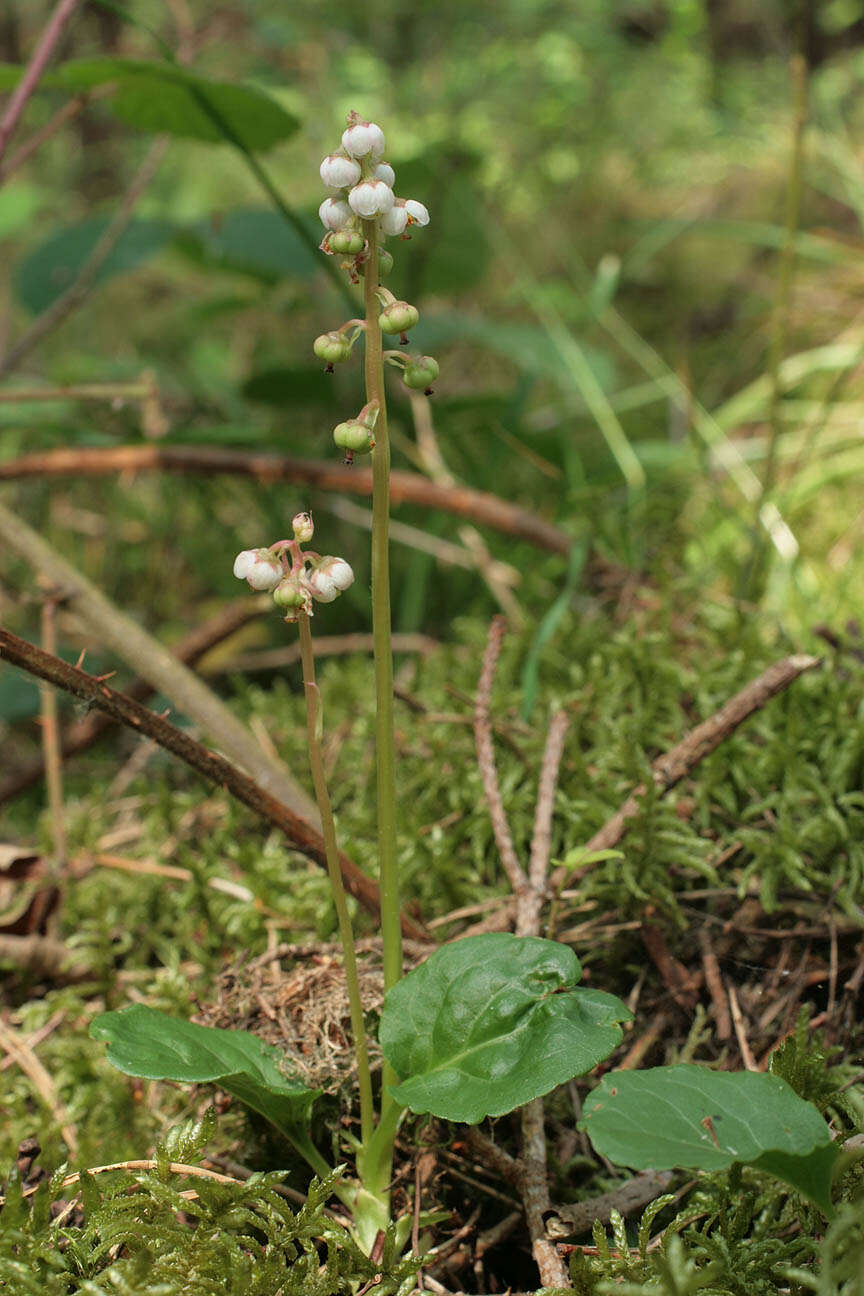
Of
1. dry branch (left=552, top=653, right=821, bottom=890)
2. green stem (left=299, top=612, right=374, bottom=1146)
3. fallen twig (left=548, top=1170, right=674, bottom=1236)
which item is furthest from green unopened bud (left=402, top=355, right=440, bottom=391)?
fallen twig (left=548, top=1170, right=674, bottom=1236)

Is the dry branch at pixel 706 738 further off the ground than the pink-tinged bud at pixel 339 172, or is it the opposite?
the pink-tinged bud at pixel 339 172

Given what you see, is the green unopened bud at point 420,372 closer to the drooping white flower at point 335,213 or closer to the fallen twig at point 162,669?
the drooping white flower at point 335,213

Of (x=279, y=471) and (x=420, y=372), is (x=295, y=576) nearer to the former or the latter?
(x=420, y=372)

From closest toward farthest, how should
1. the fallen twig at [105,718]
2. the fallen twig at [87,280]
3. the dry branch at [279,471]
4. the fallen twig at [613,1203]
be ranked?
the fallen twig at [613,1203], the fallen twig at [105,718], the dry branch at [279,471], the fallen twig at [87,280]

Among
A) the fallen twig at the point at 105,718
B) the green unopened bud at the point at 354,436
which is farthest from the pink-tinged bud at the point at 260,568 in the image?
the fallen twig at the point at 105,718

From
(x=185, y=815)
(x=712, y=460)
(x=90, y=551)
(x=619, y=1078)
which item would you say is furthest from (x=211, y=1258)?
(x=90, y=551)

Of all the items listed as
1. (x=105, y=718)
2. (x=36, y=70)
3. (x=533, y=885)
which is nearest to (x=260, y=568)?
(x=533, y=885)

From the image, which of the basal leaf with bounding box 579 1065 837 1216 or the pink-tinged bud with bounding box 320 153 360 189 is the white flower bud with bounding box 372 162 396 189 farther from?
the basal leaf with bounding box 579 1065 837 1216
